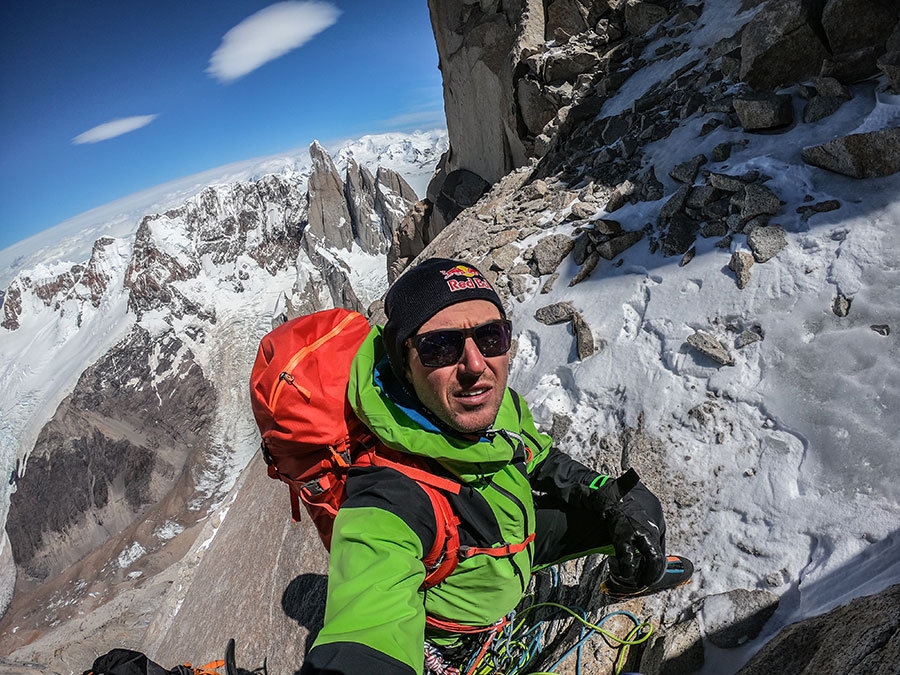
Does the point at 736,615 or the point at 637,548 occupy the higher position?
the point at 637,548

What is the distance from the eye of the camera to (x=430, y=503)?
243cm

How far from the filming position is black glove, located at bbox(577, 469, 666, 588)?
3.21 meters

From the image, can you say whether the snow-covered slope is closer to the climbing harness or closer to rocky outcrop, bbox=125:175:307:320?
rocky outcrop, bbox=125:175:307:320

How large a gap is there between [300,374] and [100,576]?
10256cm

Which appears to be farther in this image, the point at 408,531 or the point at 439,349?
the point at 439,349

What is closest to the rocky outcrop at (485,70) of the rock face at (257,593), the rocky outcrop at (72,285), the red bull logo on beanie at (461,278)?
the rock face at (257,593)

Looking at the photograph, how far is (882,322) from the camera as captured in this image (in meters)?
4.33

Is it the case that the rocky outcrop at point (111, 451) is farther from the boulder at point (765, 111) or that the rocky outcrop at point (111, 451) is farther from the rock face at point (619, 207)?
the boulder at point (765, 111)

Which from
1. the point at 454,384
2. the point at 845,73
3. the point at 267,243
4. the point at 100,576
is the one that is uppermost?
the point at 267,243

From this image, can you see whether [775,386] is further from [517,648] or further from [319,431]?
[319,431]

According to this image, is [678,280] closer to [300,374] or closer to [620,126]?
[300,374]

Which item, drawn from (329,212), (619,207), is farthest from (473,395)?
(329,212)

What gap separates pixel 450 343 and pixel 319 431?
2.87 feet

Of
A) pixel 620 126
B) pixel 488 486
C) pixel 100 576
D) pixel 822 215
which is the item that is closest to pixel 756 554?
pixel 488 486
